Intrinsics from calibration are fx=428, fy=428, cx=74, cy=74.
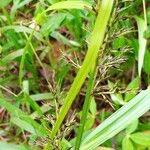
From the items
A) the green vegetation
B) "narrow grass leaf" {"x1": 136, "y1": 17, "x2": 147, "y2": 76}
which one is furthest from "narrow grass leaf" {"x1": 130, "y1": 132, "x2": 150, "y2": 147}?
"narrow grass leaf" {"x1": 136, "y1": 17, "x2": 147, "y2": 76}

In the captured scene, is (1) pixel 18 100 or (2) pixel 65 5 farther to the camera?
(1) pixel 18 100

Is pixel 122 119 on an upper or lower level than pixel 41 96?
upper

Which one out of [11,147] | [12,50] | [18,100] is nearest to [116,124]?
[11,147]

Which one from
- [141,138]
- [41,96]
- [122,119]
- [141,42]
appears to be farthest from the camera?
[41,96]

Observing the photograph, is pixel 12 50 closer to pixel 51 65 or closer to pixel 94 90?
pixel 51 65

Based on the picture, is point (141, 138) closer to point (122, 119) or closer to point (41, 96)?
point (122, 119)

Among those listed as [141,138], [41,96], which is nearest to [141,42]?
[141,138]

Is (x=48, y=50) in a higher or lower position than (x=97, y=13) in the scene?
A: lower

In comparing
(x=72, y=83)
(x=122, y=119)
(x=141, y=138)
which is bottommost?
(x=141, y=138)

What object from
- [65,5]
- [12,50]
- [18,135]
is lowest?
[18,135]
